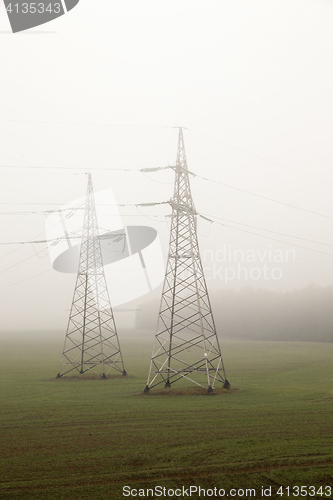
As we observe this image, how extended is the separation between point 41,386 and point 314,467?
85.2 feet

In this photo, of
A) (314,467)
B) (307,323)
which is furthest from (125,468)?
(307,323)

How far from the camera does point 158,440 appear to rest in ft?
65.2

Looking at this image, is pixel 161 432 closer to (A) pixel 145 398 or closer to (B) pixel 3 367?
(A) pixel 145 398

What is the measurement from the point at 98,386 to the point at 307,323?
106 meters

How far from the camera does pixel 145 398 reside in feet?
96.4

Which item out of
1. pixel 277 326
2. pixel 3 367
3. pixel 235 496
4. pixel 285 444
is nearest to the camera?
pixel 235 496

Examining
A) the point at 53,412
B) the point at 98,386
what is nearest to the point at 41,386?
the point at 98,386

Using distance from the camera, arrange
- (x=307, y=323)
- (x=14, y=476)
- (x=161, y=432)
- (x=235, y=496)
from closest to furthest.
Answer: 1. (x=235, y=496)
2. (x=14, y=476)
3. (x=161, y=432)
4. (x=307, y=323)

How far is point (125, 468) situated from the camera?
1631 centimetres

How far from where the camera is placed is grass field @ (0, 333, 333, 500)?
15.2 metres

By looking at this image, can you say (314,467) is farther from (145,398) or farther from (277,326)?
(277,326)

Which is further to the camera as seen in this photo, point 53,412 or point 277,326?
point 277,326

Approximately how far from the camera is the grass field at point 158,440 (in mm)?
15164

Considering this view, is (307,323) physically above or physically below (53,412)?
above
